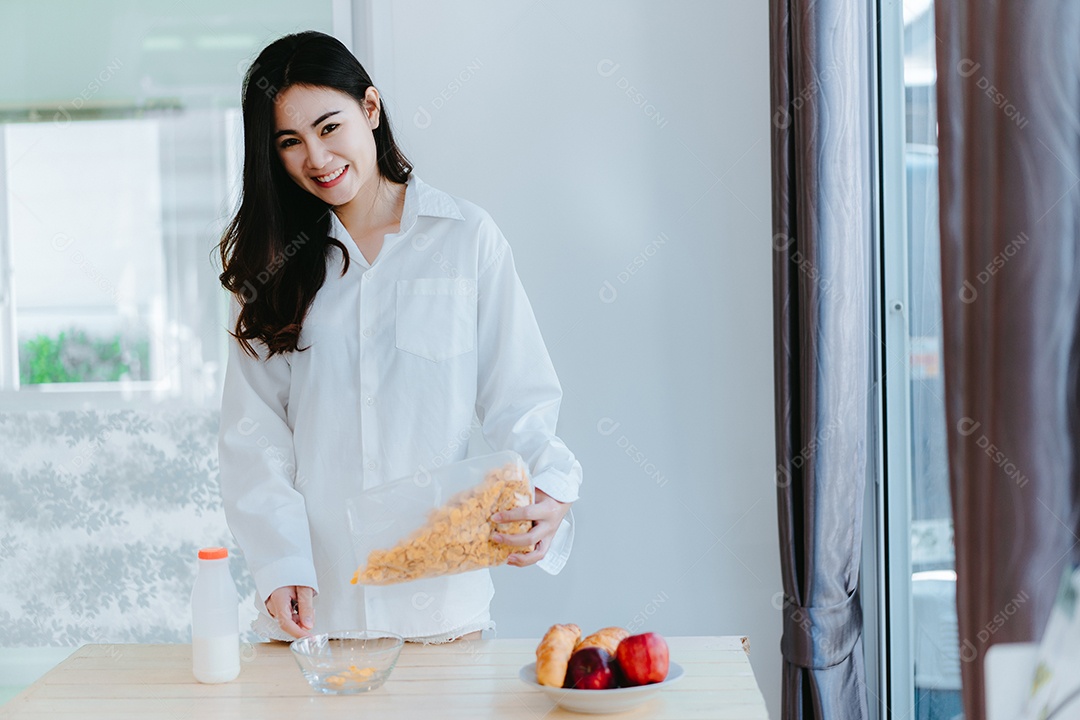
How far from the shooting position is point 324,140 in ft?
5.44

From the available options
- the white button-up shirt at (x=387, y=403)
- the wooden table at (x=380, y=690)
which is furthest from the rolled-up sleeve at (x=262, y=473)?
the wooden table at (x=380, y=690)

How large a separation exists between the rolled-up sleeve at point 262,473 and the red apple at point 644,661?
593 mm

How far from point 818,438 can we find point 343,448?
90cm

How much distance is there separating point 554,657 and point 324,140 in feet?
2.98

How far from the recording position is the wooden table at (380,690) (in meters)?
1.22

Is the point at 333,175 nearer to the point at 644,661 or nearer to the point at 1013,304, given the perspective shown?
the point at 644,661

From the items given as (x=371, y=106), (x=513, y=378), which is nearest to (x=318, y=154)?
(x=371, y=106)

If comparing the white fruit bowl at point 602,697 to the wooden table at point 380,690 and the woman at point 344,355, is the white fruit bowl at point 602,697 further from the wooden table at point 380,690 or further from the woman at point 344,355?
the woman at point 344,355

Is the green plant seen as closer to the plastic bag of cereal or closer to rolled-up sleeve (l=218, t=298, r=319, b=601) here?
rolled-up sleeve (l=218, t=298, r=319, b=601)

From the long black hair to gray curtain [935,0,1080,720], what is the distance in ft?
3.24

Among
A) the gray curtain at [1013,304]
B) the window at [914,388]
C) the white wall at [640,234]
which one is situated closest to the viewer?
the gray curtain at [1013,304]

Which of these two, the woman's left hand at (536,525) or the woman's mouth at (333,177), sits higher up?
the woman's mouth at (333,177)

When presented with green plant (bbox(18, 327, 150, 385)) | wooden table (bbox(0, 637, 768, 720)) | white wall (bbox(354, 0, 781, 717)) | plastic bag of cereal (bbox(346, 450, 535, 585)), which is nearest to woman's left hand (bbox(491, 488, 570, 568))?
plastic bag of cereal (bbox(346, 450, 535, 585))

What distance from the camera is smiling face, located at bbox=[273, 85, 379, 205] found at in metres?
1.65
